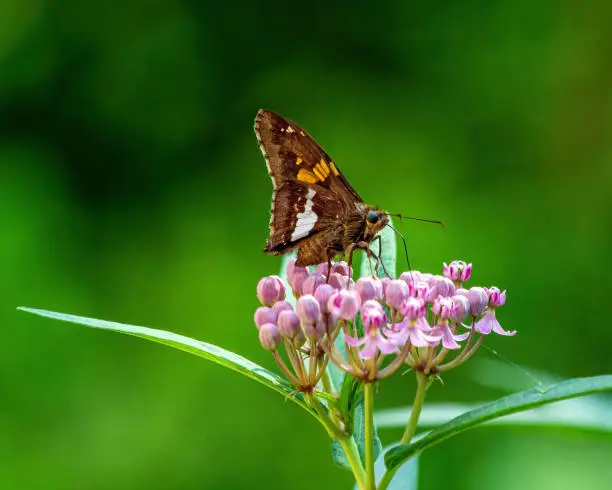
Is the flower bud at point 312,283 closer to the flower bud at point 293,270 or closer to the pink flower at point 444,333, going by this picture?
the flower bud at point 293,270

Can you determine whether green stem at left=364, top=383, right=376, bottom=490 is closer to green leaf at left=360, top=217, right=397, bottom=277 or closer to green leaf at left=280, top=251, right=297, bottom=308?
green leaf at left=280, top=251, right=297, bottom=308

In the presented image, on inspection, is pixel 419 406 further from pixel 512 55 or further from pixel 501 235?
pixel 512 55

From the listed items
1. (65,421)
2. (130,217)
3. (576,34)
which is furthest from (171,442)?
(576,34)

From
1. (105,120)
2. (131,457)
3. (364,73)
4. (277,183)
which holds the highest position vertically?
(364,73)

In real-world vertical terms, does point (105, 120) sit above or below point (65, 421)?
above

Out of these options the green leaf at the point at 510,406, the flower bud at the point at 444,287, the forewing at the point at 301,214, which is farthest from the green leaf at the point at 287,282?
the green leaf at the point at 510,406

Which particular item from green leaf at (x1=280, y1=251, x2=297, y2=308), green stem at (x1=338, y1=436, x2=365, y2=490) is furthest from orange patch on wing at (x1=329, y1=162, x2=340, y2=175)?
green stem at (x1=338, y1=436, x2=365, y2=490)
